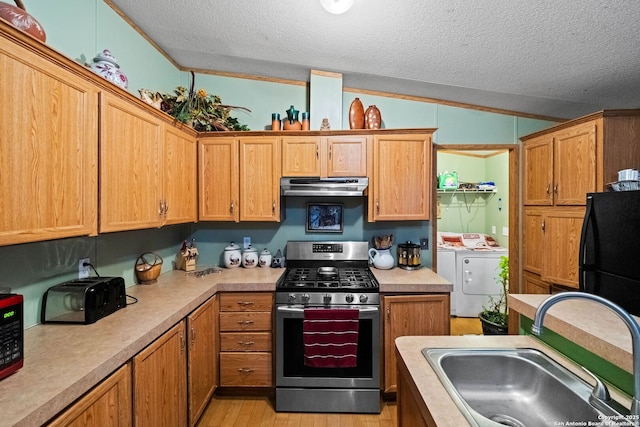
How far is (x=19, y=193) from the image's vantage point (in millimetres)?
1069

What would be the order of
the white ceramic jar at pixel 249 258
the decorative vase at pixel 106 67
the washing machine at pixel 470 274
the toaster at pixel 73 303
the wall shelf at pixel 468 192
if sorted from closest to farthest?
the toaster at pixel 73 303 → the decorative vase at pixel 106 67 → the white ceramic jar at pixel 249 258 → the washing machine at pixel 470 274 → the wall shelf at pixel 468 192

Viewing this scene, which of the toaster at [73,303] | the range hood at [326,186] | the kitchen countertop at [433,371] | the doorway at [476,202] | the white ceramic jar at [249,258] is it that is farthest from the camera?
the doorway at [476,202]

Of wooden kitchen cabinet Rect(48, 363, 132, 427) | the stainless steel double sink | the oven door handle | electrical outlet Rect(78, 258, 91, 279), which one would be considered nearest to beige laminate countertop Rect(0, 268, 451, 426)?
wooden kitchen cabinet Rect(48, 363, 132, 427)

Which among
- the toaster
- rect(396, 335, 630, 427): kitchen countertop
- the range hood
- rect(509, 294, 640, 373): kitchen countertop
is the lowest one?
rect(396, 335, 630, 427): kitchen countertop

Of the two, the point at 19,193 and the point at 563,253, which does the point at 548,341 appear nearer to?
the point at 563,253

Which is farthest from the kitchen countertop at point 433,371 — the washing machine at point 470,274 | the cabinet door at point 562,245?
the washing machine at point 470,274

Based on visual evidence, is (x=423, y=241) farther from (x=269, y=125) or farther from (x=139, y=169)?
(x=139, y=169)

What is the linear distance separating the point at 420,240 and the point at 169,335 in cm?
228

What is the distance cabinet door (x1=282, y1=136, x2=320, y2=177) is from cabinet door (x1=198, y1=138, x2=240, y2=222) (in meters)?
0.44

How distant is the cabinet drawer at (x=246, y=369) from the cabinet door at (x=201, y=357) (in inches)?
3.0

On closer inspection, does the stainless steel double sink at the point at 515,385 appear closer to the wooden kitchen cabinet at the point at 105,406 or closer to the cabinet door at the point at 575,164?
the wooden kitchen cabinet at the point at 105,406

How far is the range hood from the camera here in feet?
8.10

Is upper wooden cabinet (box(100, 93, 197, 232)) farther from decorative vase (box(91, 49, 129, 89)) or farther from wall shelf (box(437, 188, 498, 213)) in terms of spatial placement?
wall shelf (box(437, 188, 498, 213))

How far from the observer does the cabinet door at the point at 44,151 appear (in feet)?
3.38
